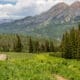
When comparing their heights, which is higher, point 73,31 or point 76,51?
point 73,31

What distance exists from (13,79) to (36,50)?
177993mm

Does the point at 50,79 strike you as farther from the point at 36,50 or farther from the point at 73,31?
the point at 36,50

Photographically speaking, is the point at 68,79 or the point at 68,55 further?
the point at 68,55

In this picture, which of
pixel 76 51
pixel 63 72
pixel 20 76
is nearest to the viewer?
pixel 20 76

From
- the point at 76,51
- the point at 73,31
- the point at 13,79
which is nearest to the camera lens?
the point at 13,79

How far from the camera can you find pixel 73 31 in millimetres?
132250

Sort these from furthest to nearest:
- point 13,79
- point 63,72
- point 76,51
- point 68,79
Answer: point 76,51, point 63,72, point 68,79, point 13,79

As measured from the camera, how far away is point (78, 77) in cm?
2728

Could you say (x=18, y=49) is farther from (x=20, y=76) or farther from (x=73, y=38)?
(x=20, y=76)

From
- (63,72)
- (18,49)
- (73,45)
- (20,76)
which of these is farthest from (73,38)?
(20,76)

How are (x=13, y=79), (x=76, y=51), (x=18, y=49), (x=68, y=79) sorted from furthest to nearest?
(x=18, y=49) < (x=76, y=51) < (x=68, y=79) < (x=13, y=79)

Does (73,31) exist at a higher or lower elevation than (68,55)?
higher

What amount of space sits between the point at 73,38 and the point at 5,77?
4240 inches

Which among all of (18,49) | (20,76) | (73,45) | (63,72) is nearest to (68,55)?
(73,45)
